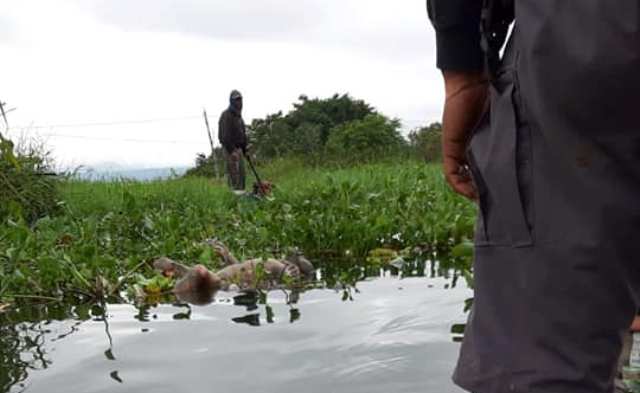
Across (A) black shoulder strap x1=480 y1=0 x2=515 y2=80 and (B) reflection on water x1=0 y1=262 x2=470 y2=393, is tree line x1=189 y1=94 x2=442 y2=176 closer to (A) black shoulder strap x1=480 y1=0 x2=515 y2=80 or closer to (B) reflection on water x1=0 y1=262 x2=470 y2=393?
(B) reflection on water x1=0 y1=262 x2=470 y2=393

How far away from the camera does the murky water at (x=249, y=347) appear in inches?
100

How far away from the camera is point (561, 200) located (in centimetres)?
104

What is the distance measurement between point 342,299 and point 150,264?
146 cm

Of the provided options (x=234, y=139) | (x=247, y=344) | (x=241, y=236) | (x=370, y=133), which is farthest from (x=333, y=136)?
(x=247, y=344)

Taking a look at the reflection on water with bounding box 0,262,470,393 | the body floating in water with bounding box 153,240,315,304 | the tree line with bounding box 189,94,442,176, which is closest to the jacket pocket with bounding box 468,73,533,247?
the reflection on water with bounding box 0,262,470,393

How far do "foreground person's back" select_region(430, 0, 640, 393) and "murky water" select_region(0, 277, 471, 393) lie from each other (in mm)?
A: 1407

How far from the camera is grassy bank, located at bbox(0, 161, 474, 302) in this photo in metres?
A: 3.98

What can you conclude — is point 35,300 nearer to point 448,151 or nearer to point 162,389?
point 162,389

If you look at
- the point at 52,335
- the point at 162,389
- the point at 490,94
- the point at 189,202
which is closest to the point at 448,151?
the point at 490,94

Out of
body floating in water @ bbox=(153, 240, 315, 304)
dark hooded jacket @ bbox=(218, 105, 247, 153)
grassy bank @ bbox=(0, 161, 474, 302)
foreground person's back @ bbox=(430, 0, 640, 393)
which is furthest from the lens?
dark hooded jacket @ bbox=(218, 105, 247, 153)

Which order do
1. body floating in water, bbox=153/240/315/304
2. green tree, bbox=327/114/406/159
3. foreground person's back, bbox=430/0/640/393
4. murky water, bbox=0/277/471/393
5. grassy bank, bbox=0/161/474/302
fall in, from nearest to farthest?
foreground person's back, bbox=430/0/640/393 → murky water, bbox=0/277/471/393 → grassy bank, bbox=0/161/474/302 → body floating in water, bbox=153/240/315/304 → green tree, bbox=327/114/406/159

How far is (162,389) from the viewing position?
8.13 ft

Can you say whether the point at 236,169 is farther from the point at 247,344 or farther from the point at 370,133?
the point at 370,133

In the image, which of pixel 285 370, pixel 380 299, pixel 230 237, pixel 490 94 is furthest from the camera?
pixel 230 237
